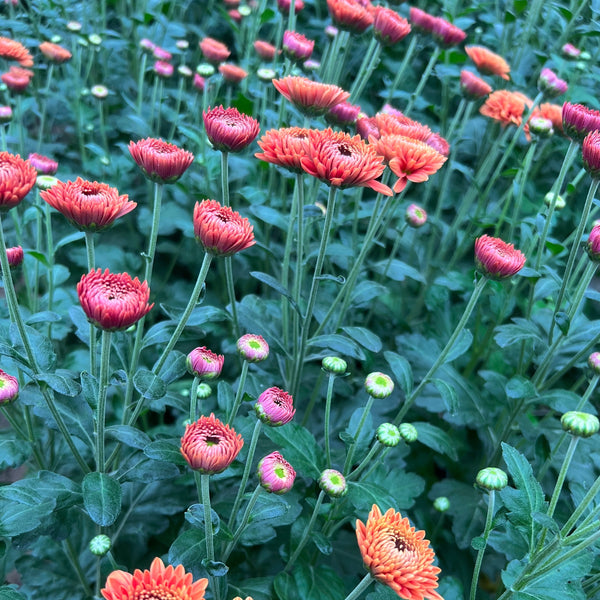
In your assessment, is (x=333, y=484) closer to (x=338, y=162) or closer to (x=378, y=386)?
(x=378, y=386)

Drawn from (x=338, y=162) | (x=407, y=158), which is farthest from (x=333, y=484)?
(x=407, y=158)

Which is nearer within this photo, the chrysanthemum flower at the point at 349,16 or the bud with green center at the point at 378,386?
the bud with green center at the point at 378,386

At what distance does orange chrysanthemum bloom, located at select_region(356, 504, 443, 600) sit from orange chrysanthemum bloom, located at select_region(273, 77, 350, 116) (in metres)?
1.14

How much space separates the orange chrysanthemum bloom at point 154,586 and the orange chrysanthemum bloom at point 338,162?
0.90 meters

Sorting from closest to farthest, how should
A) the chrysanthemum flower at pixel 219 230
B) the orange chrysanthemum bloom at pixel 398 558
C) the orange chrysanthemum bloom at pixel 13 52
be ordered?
the orange chrysanthemum bloom at pixel 398 558 < the chrysanthemum flower at pixel 219 230 < the orange chrysanthemum bloom at pixel 13 52

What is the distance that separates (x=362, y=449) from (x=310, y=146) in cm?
90

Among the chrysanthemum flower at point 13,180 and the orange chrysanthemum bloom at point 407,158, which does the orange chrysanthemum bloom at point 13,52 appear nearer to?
the chrysanthemum flower at point 13,180

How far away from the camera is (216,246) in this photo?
4.33 feet

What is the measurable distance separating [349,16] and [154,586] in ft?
6.39

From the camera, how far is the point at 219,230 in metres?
1.29

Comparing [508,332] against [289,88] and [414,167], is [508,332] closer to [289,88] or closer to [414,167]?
[414,167]

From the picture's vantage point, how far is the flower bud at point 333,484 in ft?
4.57

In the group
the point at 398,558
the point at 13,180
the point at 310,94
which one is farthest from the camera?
the point at 310,94

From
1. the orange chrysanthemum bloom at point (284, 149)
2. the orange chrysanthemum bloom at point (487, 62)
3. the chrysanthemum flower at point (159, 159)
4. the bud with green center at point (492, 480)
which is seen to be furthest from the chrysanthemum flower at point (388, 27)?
the bud with green center at point (492, 480)
